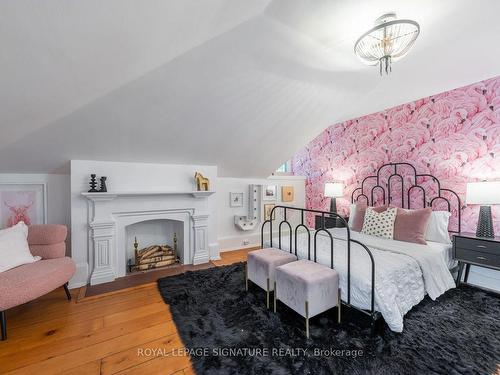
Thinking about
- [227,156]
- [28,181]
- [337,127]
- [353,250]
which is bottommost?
[353,250]

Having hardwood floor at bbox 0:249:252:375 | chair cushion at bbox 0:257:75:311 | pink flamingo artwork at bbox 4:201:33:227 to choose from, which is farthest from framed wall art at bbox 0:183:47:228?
hardwood floor at bbox 0:249:252:375

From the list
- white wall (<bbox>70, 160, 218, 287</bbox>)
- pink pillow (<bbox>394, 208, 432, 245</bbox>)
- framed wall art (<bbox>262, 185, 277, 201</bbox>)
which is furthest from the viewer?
framed wall art (<bbox>262, 185, 277, 201</bbox>)

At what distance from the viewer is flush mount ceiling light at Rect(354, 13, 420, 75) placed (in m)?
1.58

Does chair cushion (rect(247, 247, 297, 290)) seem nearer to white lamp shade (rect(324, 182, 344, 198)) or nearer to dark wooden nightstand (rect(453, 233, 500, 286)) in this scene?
dark wooden nightstand (rect(453, 233, 500, 286))

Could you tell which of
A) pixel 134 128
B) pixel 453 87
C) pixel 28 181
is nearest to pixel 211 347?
pixel 134 128

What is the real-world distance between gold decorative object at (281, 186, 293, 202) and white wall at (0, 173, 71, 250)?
143 inches

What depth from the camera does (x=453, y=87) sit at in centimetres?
283

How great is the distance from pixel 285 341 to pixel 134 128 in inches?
102

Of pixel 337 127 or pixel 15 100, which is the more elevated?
pixel 337 127

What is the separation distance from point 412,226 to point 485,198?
717 millimetres

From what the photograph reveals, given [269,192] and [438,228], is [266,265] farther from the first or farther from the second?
[269,192]

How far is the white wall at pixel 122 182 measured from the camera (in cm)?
272

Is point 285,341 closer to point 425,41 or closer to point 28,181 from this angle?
point 425,41

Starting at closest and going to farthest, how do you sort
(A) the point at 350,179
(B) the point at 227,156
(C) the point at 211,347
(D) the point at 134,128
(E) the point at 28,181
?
(C) the point at 211,347 < (D) the point at 134,128 < (E) the point at 28,181 < (B) the point at 227,156 < (A) the point at 350,179
